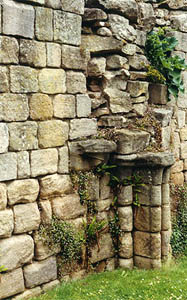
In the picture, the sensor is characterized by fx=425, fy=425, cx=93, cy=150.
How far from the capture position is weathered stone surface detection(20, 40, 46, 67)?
548cm

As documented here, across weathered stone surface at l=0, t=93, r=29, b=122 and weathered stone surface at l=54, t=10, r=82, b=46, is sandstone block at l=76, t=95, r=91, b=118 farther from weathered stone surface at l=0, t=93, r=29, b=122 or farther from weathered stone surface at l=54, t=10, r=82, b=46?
weathered stone surface at l=0, t=93, r=29, b=122

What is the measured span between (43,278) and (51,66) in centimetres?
291

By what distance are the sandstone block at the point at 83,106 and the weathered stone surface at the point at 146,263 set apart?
2530 mm

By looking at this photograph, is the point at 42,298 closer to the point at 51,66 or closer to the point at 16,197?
the point at 16,197

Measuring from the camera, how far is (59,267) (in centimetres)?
609

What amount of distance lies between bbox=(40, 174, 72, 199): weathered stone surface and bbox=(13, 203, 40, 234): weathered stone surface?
0.25 meters

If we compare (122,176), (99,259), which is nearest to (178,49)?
(122,176)

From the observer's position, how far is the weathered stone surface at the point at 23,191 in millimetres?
5441

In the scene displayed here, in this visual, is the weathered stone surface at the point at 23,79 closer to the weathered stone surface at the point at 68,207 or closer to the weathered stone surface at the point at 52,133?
the weathered stone surface at the point at 52,133

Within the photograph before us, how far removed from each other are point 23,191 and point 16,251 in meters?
0.77

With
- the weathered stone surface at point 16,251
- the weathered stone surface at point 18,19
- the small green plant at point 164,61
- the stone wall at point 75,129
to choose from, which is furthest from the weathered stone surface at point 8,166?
the small green plant at point 164,61

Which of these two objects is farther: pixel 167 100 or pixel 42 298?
pixel 167 100

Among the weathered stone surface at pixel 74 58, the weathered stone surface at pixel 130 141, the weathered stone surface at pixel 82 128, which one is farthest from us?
the weathered stone surface at pixel 130 141

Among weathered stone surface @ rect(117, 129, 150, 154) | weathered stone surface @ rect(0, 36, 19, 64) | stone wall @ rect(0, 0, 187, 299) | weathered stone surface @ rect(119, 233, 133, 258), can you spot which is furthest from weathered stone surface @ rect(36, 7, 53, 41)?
weathered stone surface @ rect(119, 233, 133, 258)
